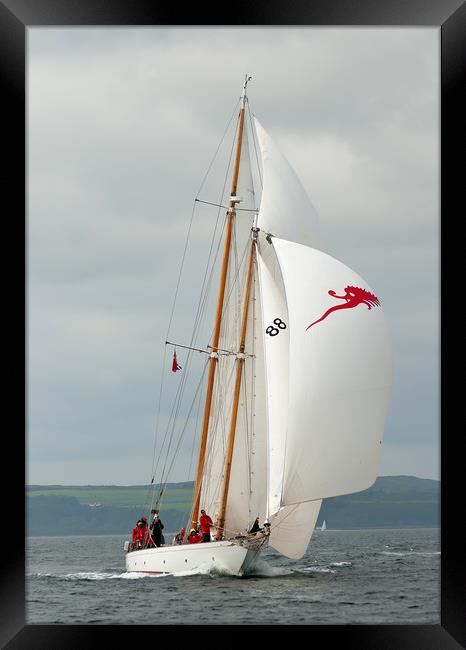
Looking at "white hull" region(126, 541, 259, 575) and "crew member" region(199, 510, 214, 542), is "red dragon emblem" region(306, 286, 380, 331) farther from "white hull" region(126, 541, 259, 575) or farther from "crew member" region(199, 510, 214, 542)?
"crew member" region(199, 510, 214, 542)

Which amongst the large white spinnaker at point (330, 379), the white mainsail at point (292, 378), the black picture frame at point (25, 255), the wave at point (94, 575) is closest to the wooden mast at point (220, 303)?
the white mainsail at point (292, 378)

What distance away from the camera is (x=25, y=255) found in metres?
16.0

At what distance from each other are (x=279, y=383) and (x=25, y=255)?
36.8 ft

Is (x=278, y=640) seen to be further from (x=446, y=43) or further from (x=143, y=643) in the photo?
(x=446, y=43)

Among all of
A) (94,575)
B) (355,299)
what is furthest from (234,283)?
(94,575)

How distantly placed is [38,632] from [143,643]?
1.22 meters

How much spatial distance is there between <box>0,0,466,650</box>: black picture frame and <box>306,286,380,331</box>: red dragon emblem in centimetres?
790

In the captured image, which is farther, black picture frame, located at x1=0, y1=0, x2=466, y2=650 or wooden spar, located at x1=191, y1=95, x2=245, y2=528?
wooden spar, located at x1=191, y1=95, x2=245, y2=528

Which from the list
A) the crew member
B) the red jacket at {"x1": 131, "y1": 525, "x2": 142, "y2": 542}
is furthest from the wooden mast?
the red jacket at {"x1": 131, "y1": 525, "x2": 142, "y2": 542}

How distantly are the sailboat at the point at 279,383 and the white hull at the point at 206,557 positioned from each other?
0.03 m

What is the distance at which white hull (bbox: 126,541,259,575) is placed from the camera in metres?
26.2

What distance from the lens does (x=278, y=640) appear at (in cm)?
1622

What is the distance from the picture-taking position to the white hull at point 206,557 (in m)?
26.2

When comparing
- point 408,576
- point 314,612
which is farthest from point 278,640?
point 408,576
